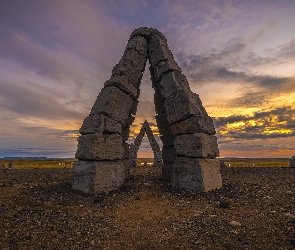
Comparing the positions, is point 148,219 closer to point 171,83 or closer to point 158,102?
point 171,83

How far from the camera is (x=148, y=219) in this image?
19.5ft

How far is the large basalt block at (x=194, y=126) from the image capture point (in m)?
9.02

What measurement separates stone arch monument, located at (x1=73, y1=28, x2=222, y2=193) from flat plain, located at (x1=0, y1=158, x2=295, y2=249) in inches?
22.8

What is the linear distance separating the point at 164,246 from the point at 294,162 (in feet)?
54.8

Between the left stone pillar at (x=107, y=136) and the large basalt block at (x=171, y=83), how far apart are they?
4.49 ft

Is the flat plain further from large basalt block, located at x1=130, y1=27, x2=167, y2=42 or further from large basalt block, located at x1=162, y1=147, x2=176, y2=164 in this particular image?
large basalt block, located at x1=130, y1=27, x2=167, y2=42

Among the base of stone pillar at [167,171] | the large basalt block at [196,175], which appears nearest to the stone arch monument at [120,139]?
the large basalt block at [196,175]

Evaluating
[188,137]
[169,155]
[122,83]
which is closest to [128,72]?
[122,83]

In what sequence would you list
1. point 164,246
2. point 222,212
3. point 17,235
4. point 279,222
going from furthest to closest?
point 222,212, point 279,222, point 17,235, point 164,246

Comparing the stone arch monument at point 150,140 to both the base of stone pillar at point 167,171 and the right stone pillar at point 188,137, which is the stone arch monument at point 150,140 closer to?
the base of stone pillar at point 167,171

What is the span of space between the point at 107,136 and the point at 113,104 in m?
1.34

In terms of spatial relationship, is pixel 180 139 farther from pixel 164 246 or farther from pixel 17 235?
pixel 17 235

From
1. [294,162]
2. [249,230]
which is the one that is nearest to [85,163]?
[249,230]

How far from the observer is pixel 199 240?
4.59 m
